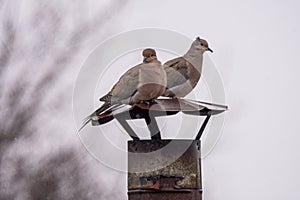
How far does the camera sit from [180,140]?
486 cm

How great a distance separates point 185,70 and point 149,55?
1.77 ft

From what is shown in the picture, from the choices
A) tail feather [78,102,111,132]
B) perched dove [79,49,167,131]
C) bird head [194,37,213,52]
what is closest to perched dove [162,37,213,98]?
bird head [194,37,213,52]

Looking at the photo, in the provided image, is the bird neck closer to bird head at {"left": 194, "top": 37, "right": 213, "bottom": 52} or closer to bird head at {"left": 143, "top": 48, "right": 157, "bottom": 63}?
bird head at {"left": 194, "top": 37, "right": 213, "bottom": 52}

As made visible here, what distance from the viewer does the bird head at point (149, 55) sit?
5074mm

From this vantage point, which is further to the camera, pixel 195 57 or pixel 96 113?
pixel 195 57

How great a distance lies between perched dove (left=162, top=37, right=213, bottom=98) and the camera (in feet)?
17.4

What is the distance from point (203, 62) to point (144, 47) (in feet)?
2.89

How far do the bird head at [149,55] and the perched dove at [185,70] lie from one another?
0.22 meters

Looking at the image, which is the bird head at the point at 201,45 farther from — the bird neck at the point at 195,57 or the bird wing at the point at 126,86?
the bird wing at the point at 126,86

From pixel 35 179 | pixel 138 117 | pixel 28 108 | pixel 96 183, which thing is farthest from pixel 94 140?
pixel 96 183

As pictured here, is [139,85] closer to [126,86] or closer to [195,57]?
[126,86]

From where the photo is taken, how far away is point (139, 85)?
491 centimetres

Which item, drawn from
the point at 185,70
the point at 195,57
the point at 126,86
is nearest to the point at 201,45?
the point at 195,57

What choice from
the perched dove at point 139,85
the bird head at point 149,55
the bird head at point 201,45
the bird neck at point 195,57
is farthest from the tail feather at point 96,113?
the bird head at point 201,45
